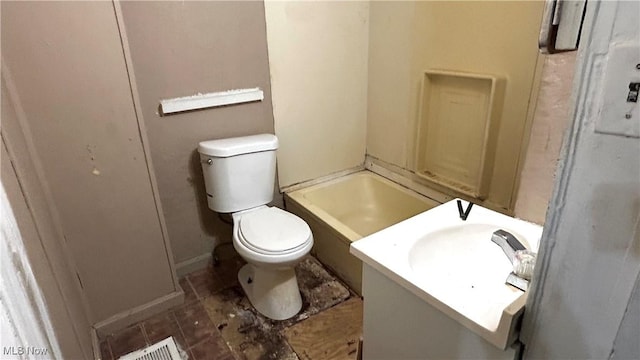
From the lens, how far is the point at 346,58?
7.55ft

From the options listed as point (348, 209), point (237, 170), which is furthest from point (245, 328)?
point (348, 209)

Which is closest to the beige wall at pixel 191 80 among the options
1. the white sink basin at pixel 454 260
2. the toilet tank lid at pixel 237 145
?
the toilet tank lid at pixel 237 145

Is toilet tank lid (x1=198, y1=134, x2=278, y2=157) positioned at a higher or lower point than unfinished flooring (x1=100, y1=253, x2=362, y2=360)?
higher

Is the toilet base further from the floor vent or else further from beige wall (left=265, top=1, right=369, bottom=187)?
beige wall (left=265, top=1, right=369, bottom=187)

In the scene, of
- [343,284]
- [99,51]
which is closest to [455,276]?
[343,284]

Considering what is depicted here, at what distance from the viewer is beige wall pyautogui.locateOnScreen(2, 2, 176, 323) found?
1.33 meters

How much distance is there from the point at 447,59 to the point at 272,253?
1296 millimetres

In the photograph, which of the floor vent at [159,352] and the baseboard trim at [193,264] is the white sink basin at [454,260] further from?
the baseboard trim at [193,264]

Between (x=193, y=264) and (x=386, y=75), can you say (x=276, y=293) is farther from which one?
(x=386, y=75)

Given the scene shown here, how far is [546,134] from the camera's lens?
1.07 metres

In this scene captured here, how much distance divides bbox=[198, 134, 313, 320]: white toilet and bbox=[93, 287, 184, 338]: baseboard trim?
358 millimetres

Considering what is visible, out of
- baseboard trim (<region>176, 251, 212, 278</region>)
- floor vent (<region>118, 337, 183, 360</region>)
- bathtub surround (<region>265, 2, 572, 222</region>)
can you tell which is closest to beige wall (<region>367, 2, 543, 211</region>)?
bathtub surround (<region>265, 2, 572, 222</region>)

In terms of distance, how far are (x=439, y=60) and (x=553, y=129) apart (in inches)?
40.2

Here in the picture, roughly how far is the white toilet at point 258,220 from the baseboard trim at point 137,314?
1.17 feet
